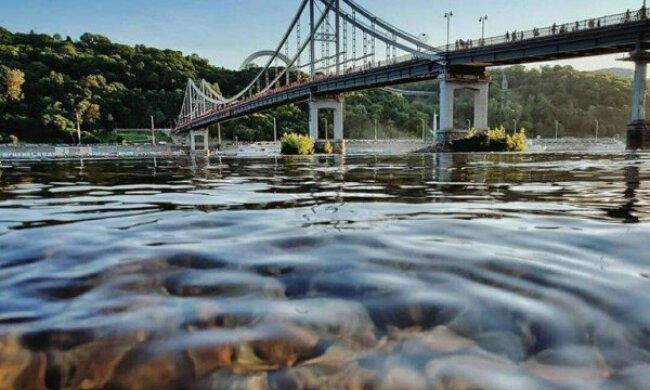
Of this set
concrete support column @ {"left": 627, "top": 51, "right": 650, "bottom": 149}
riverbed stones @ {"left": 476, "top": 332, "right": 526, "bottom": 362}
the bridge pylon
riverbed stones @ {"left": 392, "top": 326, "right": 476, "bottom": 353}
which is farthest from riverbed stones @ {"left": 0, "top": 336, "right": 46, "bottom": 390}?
the bridge pylon

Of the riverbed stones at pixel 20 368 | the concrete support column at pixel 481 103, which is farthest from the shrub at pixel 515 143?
the riverbed stones at pixel 20 368

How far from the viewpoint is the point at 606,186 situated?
8188 mm

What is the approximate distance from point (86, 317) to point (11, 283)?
83 centimetres

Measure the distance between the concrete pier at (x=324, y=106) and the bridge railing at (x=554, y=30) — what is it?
22470mm

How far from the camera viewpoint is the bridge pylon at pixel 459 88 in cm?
4756

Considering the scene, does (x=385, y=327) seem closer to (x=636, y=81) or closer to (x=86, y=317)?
(x=86, y=317)

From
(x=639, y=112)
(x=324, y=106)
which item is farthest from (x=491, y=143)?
(x=324, y=106)

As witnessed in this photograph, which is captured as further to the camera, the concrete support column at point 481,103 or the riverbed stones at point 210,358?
the concrete support column at point 481,103

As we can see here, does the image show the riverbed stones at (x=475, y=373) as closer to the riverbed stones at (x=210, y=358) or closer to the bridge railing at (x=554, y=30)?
the riverbed stones at (x=210, y=358)

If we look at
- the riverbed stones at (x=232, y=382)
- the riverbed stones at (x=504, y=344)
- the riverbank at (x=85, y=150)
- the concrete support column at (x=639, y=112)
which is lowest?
the riverbed stones at (x=232, y=382)

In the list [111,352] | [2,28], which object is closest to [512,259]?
[111,352]

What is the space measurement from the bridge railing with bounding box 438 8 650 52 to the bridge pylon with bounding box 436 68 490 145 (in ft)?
8.64

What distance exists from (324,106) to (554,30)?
3447 cm

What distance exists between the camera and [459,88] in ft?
162
